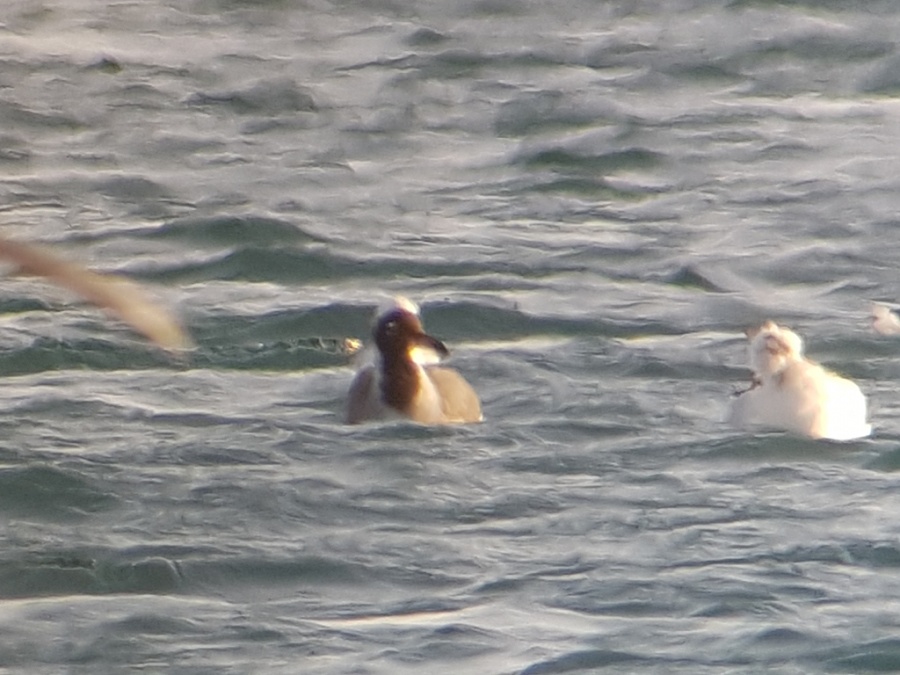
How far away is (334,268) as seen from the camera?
9.13m

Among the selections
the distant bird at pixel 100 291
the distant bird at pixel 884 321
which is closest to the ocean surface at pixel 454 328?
the distant bird at pixel 884 321

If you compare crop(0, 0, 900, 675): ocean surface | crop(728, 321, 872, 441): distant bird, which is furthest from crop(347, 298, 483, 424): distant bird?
crop(728, 321, 872, 441): distant bird

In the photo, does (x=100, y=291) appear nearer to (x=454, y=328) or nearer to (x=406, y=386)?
(x=406, y=386)

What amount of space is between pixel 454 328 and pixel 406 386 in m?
1.38

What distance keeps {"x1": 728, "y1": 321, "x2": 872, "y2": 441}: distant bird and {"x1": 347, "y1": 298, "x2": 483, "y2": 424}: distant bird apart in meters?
0.94

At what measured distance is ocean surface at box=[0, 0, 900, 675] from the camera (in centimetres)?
563

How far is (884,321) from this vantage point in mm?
8039

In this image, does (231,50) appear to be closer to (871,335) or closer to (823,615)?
(871,335)

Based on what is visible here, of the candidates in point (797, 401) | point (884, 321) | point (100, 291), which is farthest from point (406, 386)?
point (100, 291)

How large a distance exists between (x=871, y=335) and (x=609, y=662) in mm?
3114

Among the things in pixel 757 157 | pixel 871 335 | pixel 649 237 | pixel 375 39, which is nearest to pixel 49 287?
pixel 649 237

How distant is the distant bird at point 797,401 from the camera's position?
6.79 metres

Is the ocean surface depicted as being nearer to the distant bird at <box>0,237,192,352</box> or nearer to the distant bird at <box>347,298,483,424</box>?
the distant bird at <box>347,298,483,424</box>

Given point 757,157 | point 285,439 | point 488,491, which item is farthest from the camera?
point 757,157
